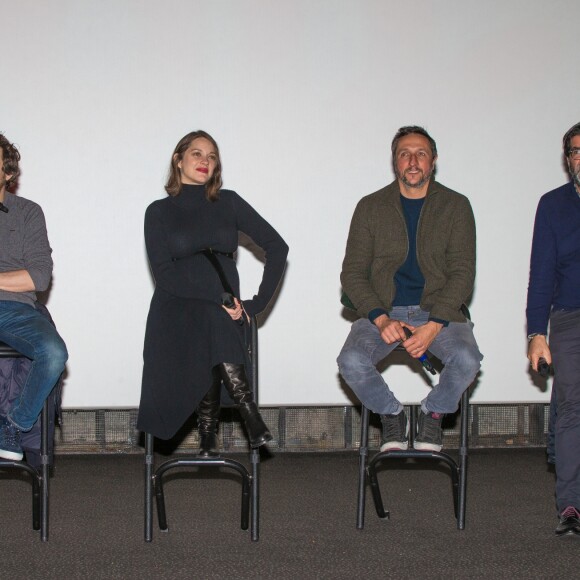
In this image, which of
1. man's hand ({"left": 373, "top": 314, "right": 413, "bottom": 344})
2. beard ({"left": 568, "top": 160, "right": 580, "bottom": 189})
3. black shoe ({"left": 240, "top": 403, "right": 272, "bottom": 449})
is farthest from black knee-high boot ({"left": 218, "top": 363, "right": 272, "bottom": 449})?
beard ({"left": 568, "top": 160, "right": 580, "bottom": 189})

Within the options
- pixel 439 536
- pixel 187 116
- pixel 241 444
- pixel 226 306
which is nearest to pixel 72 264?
pixel 187 116

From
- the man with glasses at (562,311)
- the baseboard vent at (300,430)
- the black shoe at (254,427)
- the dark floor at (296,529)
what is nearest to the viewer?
the dark floor at (296,529)

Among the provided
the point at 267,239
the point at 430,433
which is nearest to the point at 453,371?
the point at 430,433

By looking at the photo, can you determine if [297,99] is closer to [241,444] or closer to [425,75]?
[425,75]

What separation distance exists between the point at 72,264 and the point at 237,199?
129 centimetres

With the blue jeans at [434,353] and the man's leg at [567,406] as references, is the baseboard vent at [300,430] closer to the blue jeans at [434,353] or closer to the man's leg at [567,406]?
the blue jeans at [434,353]

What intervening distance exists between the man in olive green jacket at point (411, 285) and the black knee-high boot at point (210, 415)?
44cm

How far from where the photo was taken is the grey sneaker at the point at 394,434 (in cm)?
296

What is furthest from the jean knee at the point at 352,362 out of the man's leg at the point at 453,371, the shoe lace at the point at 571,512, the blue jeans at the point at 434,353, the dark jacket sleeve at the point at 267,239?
the shoe lace at the point at 571,512

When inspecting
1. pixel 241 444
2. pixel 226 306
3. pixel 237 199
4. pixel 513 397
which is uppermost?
A: pixel 237 199

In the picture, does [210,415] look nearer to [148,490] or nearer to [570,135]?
[148,490]

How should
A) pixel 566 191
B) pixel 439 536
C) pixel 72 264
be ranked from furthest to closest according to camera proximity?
pixel 72 264, pixel 566 191, pixel 439 536

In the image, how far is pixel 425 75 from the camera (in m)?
4.25

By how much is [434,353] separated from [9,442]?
1.46m
